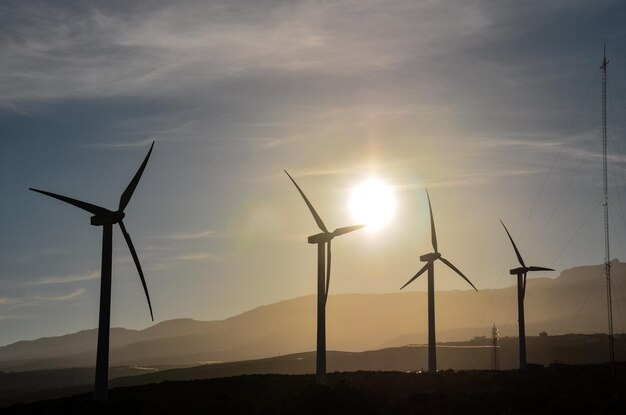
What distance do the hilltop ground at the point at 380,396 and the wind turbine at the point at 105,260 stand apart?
115 inches

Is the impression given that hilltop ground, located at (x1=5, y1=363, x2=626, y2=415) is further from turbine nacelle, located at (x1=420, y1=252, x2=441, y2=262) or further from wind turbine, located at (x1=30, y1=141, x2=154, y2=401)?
turbine nacelle, located at (x1=420, y1=252, x2=441, y2=262)

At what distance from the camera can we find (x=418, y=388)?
93750 millimetres

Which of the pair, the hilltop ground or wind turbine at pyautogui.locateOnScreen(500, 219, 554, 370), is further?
wind turbine at pyautogui.locateOnScreen(500, 219, 554, 370)

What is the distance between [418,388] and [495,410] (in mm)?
17947

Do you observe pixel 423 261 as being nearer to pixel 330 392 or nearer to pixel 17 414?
pixel 330 392

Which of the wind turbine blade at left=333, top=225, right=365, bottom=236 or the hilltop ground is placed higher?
the wind turbine blade at left=333, top=225, right=365, bottom=236

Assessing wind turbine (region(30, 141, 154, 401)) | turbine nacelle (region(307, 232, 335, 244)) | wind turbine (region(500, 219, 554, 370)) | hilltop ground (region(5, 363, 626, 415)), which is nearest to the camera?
hilltop ground (region(5, 363, 626, 415))

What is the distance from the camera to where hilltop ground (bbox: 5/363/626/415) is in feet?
247

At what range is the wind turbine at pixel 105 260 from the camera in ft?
272

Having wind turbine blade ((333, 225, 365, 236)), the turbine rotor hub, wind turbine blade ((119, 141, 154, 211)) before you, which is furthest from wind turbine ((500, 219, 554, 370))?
wind turbine blade ((119, 141, 154, 211))

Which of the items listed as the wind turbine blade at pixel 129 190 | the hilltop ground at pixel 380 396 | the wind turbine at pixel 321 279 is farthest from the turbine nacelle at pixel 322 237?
the wind turbine blade at pixel 129 190

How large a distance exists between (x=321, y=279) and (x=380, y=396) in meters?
14.6

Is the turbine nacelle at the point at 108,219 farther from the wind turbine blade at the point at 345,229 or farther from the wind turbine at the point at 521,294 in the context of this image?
the wind turbine at the point at 521,294

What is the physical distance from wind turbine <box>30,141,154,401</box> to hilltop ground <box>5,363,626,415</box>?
2.91 metres
